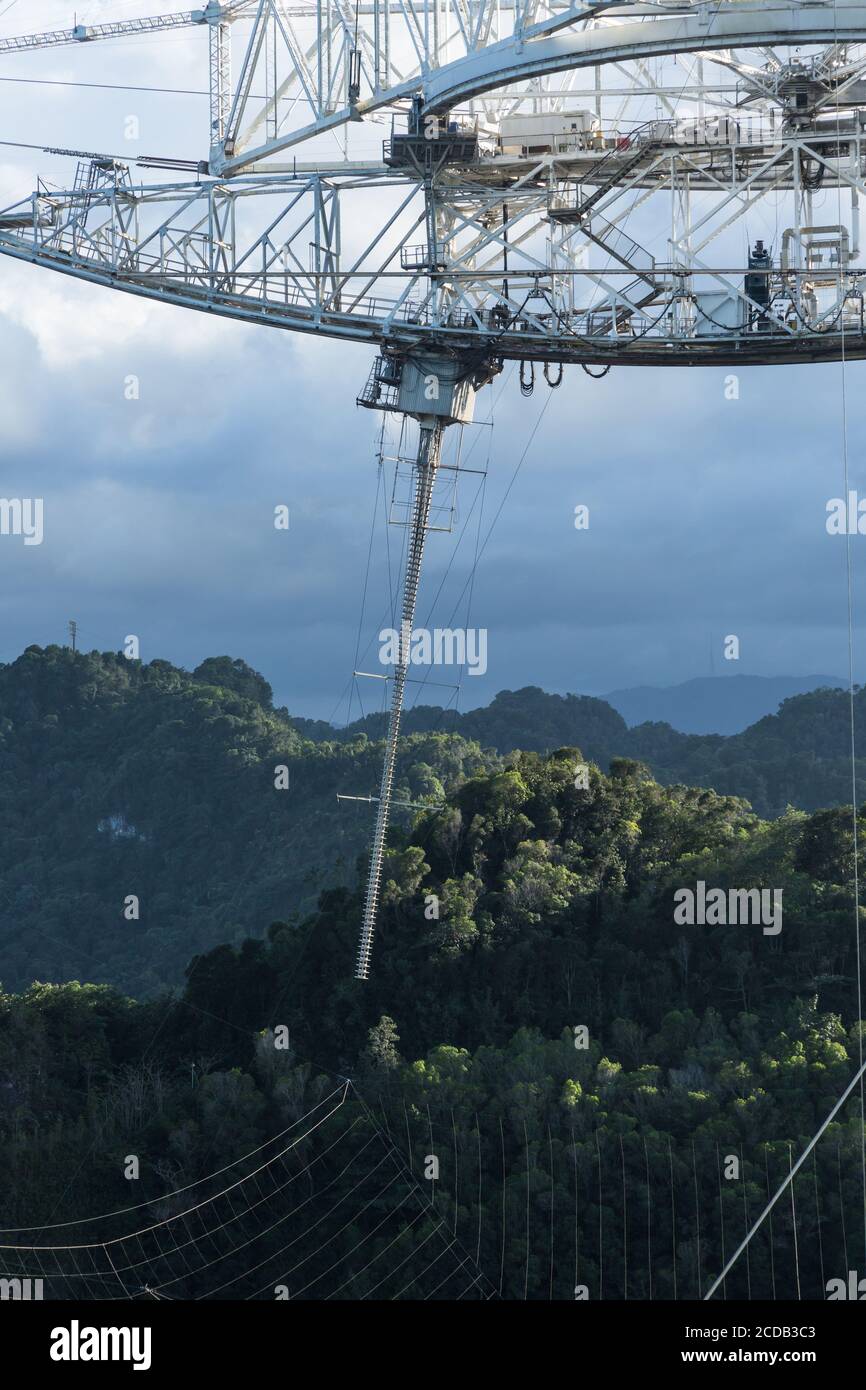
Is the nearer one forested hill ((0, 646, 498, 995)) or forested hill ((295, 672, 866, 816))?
forested hill ((295, 672, 866, 816))

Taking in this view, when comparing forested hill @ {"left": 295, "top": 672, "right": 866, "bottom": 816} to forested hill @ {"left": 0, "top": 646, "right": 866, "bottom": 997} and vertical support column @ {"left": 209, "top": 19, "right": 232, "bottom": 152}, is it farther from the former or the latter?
vertical support column @ {"left": 209, "top": 19, "right": 232, "bottom": 152}

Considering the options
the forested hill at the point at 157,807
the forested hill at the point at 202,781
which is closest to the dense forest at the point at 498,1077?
the forested hill at the point at 202,781

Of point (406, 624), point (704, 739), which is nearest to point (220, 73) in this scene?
point (406, 624)

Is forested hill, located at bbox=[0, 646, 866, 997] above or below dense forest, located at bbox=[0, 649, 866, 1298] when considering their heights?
above

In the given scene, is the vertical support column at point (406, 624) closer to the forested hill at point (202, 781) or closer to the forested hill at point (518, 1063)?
the forested hill at point (518, 1063)

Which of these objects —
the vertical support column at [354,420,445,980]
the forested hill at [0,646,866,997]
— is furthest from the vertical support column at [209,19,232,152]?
the forested hill at [0,646,866,997]
